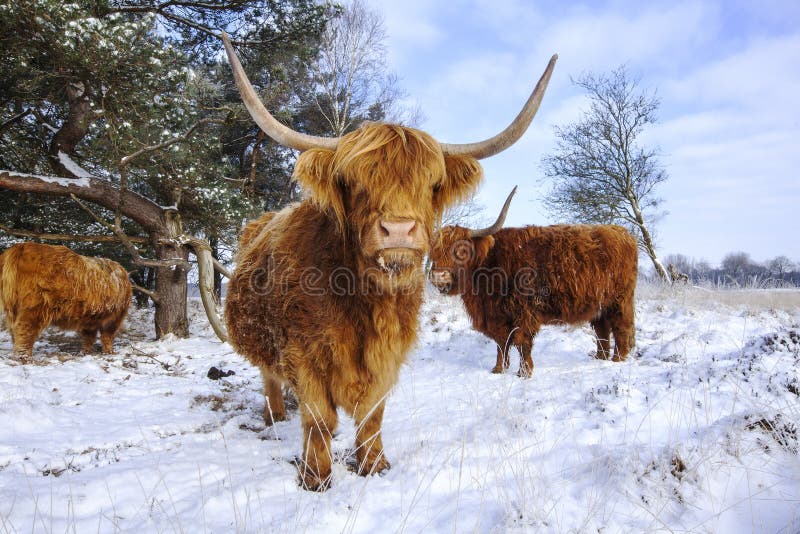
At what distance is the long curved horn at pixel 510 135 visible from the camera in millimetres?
2023

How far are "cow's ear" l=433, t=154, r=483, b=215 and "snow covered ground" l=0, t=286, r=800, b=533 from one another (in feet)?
4.54

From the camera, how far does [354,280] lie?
2.17 metres

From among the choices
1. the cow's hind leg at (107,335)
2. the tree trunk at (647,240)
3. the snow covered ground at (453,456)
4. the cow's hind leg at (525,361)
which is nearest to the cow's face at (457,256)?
the cow's hind leg at (525,361)

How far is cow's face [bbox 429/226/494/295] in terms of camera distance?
5199 millimetres

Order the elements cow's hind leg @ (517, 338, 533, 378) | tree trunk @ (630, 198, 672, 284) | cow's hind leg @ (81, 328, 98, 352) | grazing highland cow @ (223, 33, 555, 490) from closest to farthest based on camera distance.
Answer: grazing highland cow @ (223, 33, 555, 490)
cow's hind leg @ (517, 338, 533, 378)
cow's hind leg @ (81, 328, 98, 352)
tree trunk @ (630, 198, 672, 284)

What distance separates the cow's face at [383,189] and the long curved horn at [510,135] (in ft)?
0.34

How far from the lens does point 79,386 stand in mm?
4418

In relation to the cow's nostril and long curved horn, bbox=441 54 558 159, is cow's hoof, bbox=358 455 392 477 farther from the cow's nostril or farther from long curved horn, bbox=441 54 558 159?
long curved horn, bbox=441 54 558 159

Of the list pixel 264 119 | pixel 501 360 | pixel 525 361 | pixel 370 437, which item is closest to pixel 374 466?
pixel 370 437

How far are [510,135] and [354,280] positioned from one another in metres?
1.14

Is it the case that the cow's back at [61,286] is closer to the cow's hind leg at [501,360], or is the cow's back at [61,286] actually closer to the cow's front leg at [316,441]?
the cow's front leg at [316,441]

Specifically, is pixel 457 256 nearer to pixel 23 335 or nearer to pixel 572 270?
pixel 572 270

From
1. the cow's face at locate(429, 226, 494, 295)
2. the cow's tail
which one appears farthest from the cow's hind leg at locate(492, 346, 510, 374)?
the cow's tail

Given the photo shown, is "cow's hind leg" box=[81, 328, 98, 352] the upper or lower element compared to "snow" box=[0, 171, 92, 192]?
lower
